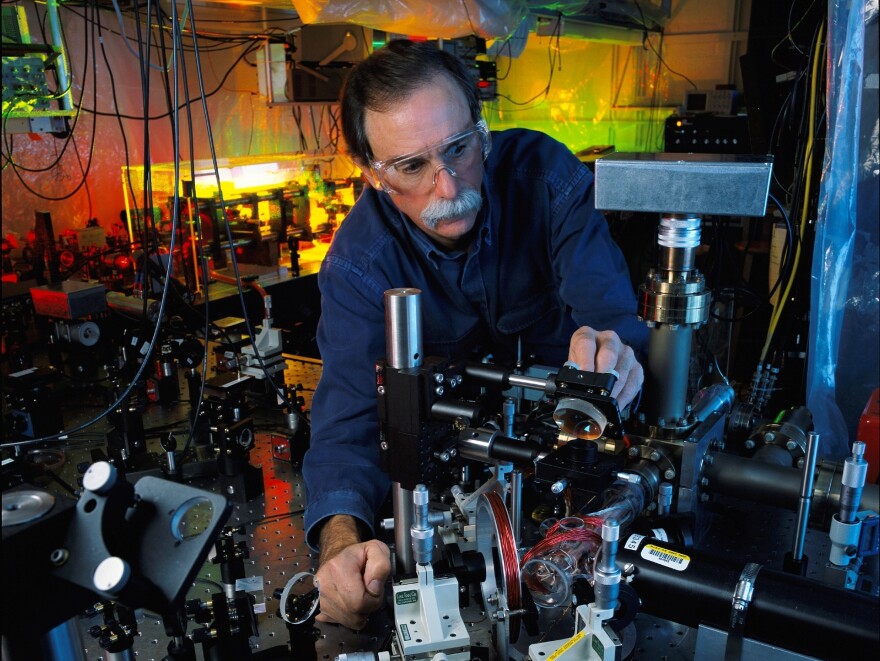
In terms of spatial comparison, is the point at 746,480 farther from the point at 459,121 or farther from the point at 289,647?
the point at 459,121

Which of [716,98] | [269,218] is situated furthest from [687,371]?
[716,98]

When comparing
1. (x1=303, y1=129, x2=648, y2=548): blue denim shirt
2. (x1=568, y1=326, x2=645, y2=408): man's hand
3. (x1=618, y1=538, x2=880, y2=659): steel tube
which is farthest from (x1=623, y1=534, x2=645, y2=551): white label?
(x1=303, y1=129, x2=648, y2=548): blue denim shirt

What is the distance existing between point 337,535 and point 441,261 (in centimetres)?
67

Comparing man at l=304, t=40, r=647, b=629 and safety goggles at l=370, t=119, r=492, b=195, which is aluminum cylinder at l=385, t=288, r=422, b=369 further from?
safety goggles at l=370, t=119, r=492, b=195

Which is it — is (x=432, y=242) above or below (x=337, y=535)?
above

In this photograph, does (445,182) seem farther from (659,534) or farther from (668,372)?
(659,534)

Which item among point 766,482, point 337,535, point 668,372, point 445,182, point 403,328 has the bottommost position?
point 337,535

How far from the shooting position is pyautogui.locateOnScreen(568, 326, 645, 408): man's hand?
99cm

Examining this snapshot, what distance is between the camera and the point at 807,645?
670mm

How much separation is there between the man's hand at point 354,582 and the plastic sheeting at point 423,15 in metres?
1.97

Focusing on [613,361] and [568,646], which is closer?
[568,646]

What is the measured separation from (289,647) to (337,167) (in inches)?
139

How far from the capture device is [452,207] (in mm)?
1353

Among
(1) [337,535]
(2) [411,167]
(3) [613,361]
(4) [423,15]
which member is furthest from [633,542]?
(4) [423,15]
